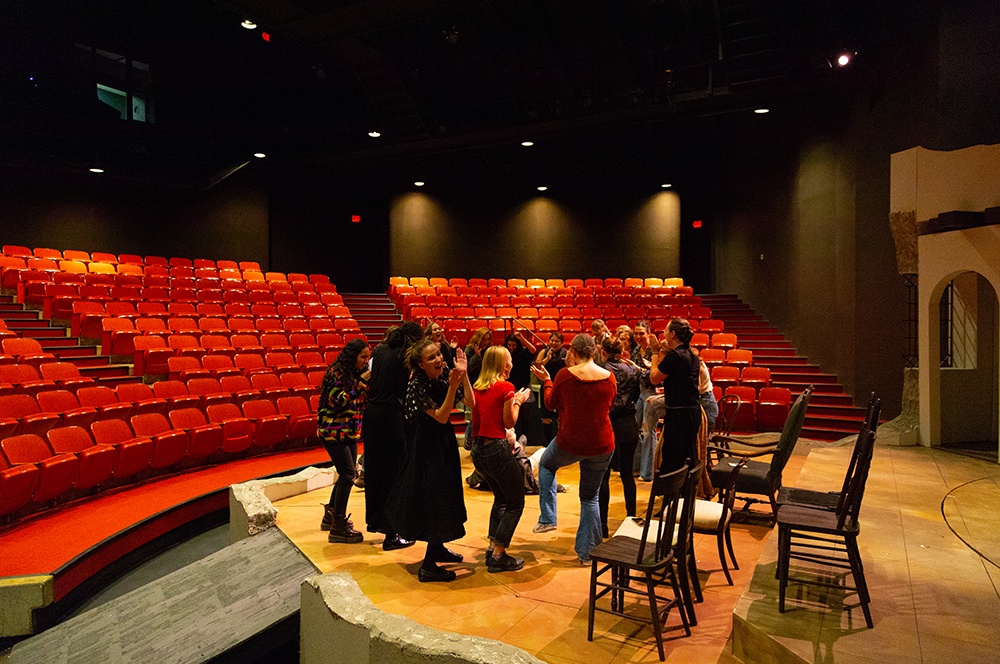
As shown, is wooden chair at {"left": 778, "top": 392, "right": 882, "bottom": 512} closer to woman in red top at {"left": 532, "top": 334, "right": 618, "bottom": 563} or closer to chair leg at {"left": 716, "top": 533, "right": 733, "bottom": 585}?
chair leg at {"left": 716, "top": 533, "right": 733, "bottom": 585}

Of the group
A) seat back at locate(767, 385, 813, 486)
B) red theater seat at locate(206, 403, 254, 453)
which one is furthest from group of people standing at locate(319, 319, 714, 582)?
red theater seat at locate(206, 403, 254, 453)

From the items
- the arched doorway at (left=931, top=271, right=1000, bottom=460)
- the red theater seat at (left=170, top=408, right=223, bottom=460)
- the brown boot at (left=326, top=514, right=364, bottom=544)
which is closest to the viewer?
the brown boot at (left=326, top=514, right=364, bottom=544)

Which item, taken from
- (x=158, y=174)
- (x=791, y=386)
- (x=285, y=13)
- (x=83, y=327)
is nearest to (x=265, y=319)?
(x=83, y=327)

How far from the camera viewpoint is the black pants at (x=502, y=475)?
3.17 metres

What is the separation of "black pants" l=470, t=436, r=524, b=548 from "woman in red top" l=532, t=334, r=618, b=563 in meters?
0.29

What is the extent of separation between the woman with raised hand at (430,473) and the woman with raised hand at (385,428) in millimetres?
375

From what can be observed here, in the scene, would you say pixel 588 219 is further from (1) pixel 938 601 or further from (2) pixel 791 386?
(1) pixel 938 601

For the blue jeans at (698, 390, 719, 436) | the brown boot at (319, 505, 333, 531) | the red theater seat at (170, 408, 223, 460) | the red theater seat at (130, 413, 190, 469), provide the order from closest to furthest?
the brown boot at (319, 505, 333, 531) → the blue jeans at (698, 390, 719, 436) → the red theater seat at (130, 413, 190, 469) → the red theater seat at (170, 408, 223, 460)

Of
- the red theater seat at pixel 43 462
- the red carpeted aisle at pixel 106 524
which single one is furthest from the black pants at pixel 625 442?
the red theater seat at pixel 43 462

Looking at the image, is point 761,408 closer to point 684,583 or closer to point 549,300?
point 549,300

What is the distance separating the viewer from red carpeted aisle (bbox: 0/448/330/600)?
371 centimetres

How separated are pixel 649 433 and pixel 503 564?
2.05 meters

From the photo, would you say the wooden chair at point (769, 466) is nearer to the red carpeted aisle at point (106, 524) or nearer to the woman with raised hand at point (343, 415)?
the woman with raised hand at point (343, 415)

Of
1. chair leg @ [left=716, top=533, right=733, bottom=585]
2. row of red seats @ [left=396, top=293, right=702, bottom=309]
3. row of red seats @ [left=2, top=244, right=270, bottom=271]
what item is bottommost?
chair leg @ [left=716, top=533, right=733, bottom=585]
